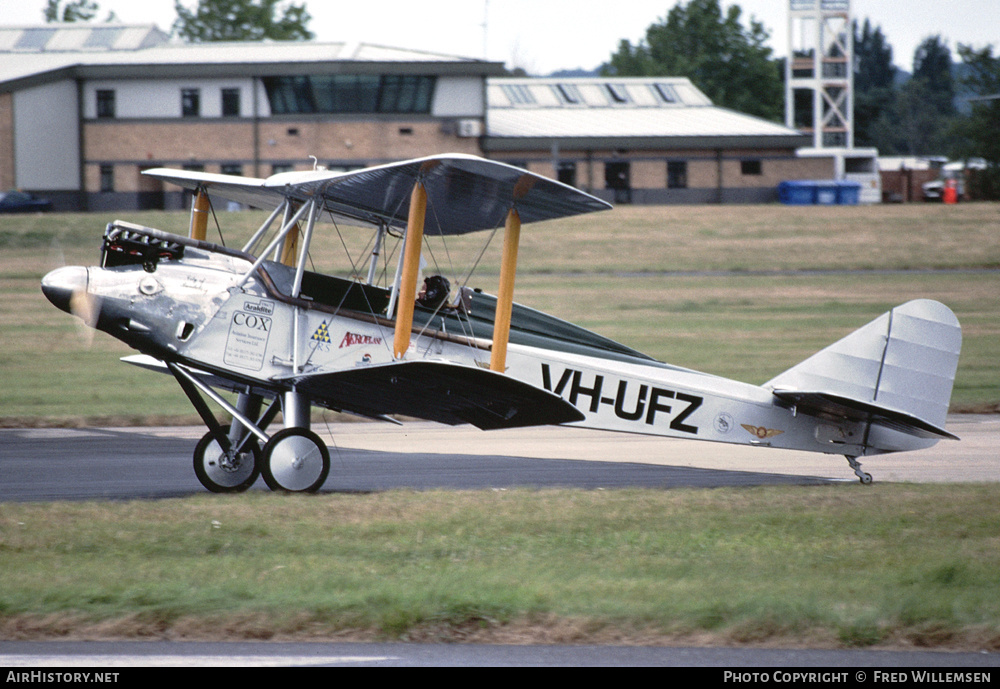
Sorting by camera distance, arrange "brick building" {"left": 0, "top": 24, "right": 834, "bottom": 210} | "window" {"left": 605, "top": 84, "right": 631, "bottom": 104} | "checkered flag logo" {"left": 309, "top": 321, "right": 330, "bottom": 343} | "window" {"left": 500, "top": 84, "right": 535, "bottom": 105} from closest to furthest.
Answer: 1. "checkered flag logo" {"left": 309, "top": 321, "right": 330, "bottom": 343}
2. "brick building" {"left": 0, "top": 24, "right": 834, "bottom": 210}
3. "window" {"left": 500, "top": 84, "right": 535, "bottom": 105}
4. "window" {"left": 605, "top": 84, "right": 631, "bottom": 104}

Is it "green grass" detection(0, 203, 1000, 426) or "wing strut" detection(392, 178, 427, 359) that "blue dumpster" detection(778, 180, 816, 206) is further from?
"wing strut" detection(392, 178, 427, 359)

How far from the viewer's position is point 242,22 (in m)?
81.4

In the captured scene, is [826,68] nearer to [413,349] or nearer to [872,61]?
[413,349]

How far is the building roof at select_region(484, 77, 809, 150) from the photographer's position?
52.8 m

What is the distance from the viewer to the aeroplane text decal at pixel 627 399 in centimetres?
942

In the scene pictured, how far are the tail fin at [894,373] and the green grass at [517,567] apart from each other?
102 cm

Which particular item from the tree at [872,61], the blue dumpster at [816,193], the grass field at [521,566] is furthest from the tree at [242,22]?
the tree at [872,61]

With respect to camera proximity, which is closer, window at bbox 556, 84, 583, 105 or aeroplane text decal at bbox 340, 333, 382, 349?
aeroplane text decal at bbox 340, 333, 382, 349

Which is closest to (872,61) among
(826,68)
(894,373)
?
(826,68)

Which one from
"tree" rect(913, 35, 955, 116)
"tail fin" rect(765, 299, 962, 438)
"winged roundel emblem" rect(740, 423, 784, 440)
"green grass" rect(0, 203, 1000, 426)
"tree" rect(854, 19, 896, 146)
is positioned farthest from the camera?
"tree" rect(854, 19, 896, 146)

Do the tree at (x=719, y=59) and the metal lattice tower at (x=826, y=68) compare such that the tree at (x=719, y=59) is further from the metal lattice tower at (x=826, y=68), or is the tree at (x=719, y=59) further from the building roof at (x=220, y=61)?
the building roof at (x=220, y=61)

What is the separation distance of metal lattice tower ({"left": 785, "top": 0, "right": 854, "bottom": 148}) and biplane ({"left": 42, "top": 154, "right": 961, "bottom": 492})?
6345 centimetres

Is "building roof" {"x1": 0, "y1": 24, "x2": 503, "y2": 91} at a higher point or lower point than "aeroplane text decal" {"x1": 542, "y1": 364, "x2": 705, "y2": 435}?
higher

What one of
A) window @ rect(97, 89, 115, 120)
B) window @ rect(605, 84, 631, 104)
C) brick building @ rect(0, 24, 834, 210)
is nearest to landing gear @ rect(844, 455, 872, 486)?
brick building @ rect(0, 24, 834, 210)
